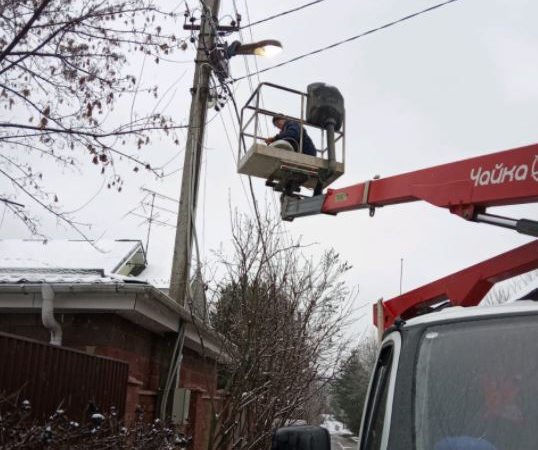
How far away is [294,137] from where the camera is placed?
7.78 meters

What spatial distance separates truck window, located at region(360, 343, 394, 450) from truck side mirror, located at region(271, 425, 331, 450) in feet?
0.66

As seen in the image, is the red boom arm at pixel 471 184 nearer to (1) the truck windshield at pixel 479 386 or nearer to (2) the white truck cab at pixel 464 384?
(2) the white truck cab at pixel 464 384

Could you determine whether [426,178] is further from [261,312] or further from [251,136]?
[261,312]

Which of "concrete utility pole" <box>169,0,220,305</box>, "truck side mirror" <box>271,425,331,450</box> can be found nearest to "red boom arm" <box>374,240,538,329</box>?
"truck side mirror" <box>271,425,331,450</box>

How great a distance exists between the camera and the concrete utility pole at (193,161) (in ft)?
32.2

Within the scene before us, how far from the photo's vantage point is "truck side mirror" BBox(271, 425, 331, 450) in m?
2.64

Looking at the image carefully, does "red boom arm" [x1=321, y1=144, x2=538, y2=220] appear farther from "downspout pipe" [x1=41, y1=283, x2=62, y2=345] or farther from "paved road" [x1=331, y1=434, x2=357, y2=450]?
"paved road" [x1=331, y1=434, x2=357, y2=450]

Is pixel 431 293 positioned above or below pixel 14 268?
below

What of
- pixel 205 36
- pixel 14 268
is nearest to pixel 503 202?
pixel 14 268

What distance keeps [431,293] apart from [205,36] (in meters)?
7.83

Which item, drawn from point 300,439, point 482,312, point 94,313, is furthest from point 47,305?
point 482,312

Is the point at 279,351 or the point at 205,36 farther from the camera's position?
the point at 205,36

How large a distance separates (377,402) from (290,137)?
529 centimetres

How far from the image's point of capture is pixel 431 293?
4.45m
